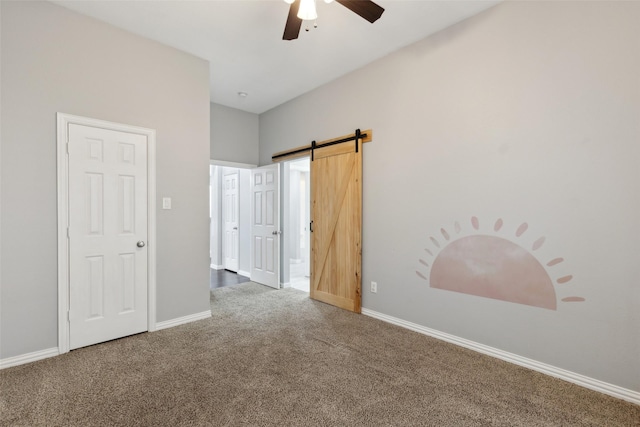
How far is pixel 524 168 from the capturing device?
8.04 ft

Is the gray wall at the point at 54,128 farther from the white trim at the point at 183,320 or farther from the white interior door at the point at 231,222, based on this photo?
the white interior door at the point at 231,222

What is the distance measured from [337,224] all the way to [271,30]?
2320mm

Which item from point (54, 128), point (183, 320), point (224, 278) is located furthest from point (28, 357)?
point (224, 278)

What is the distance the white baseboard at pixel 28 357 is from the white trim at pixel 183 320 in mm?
841

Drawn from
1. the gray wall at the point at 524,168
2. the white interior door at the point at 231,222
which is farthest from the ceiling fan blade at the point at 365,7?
the white interior door at the point at 231,222

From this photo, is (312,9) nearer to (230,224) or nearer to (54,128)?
(54,128)

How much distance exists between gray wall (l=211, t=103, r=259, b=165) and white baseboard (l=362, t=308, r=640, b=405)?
3.52m

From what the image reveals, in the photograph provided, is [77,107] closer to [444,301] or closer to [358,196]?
[358,196]

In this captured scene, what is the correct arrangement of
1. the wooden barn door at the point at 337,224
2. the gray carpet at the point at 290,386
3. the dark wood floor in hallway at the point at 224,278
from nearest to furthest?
the gray carpet at the point at 290,386 → the wooden barn door at the point at 337,224 → the dark wood floor in hallway at the point at 224,278

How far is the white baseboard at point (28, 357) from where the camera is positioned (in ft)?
7.78

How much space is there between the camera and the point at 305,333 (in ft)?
10.2

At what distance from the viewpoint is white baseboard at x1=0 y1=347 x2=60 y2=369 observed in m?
2.37

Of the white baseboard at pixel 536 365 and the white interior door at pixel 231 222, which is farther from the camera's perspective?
the white interior door at pixel 231 222

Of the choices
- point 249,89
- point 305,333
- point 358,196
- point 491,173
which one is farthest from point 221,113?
point 491,173
